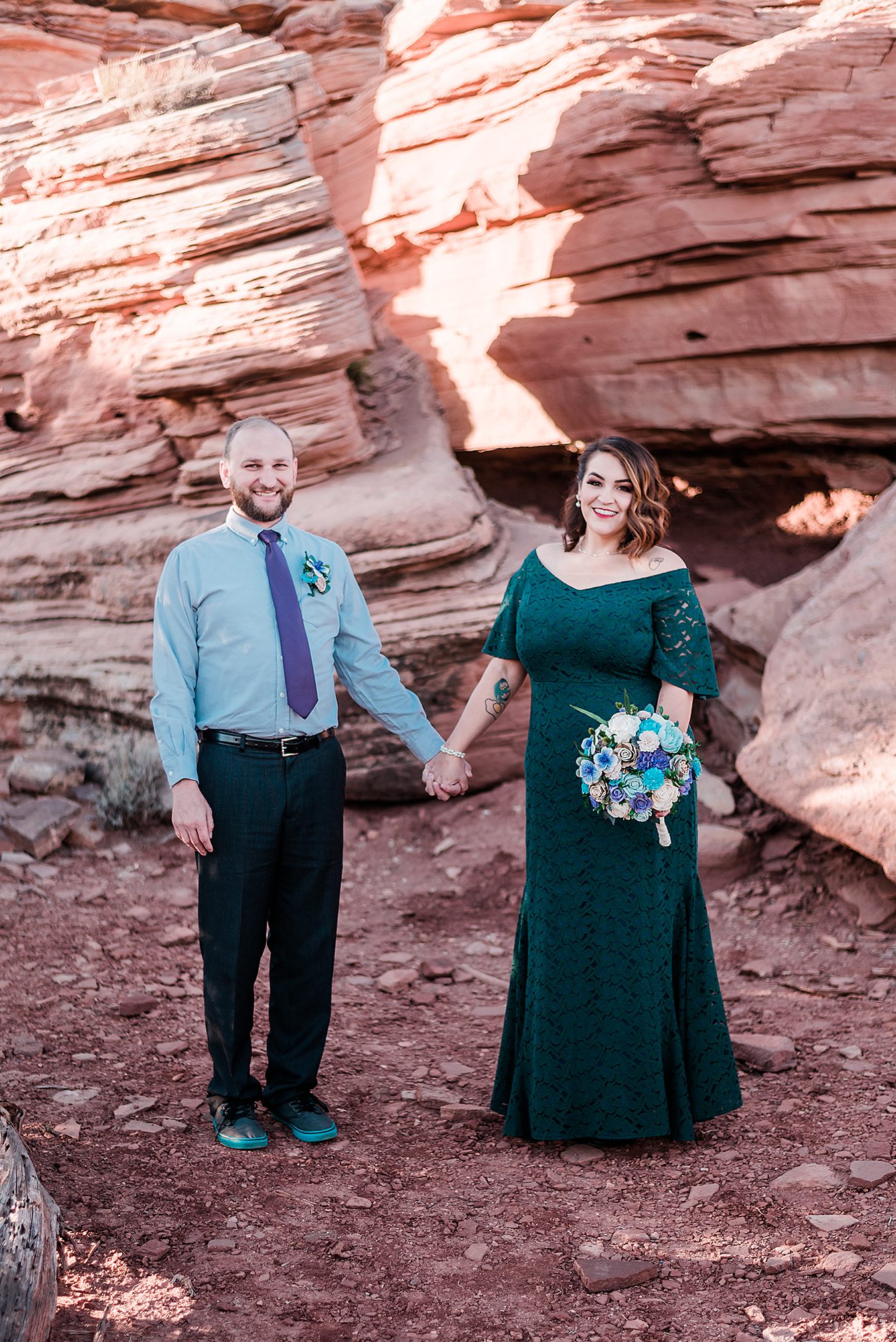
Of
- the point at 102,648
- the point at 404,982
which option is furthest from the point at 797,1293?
the point at 102,648

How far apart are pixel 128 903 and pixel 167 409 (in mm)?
3531

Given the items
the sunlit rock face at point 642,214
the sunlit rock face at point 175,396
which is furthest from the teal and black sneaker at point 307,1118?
the sunlit rock face at point 642,214

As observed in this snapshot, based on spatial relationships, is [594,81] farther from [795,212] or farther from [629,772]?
[629,772]

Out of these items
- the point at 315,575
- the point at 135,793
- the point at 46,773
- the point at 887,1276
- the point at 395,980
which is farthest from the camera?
the point at 46,773

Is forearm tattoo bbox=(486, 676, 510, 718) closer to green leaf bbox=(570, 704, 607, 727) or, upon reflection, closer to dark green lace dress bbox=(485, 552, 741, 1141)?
dark green lace dress bbox=(485, 552, 741, 1141)

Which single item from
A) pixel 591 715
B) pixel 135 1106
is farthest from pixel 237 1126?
pixel 591 715

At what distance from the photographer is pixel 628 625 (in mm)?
3621

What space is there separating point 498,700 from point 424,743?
13.1 inches

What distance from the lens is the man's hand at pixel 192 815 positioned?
11.6 feet

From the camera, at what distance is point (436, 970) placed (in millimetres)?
5484

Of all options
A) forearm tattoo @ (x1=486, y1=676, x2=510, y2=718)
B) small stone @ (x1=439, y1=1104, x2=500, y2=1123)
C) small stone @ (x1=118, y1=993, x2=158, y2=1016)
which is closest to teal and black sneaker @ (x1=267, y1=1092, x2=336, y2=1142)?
small stone @ (x1=439, y1=1104, x2=500, y2=1123)

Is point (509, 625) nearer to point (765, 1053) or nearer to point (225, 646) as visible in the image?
point (225, 646)

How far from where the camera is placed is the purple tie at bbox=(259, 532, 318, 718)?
Answer: 3.68m

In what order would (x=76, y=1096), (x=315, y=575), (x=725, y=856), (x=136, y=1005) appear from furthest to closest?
(x=725, y=856) → (x=136, y=1005) → (x=76, y=1096) → (x=315, y=575)
